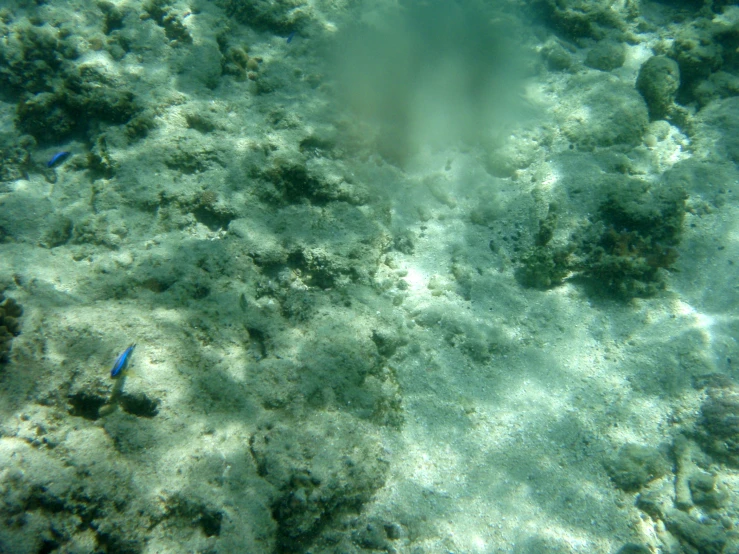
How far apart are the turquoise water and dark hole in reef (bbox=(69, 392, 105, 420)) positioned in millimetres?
15

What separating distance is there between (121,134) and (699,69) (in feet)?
26.4

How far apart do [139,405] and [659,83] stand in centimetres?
736

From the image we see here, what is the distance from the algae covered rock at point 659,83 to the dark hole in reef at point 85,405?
7.46 meters

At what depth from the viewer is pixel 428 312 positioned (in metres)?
4.07

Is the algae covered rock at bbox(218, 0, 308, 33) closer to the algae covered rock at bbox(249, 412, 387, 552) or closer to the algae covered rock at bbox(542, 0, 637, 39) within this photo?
the algae covered rock at bbox(542, 0, 637, 39)

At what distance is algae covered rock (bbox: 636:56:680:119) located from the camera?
18.0ft

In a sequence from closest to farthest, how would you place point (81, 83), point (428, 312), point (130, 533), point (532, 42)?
1. point (130, 533)
2. point (428, 312)
3. point (81, 83)
4. point (532, 42)

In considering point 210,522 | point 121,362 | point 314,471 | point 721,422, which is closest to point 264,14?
point 121,362

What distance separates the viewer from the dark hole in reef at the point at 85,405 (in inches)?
105

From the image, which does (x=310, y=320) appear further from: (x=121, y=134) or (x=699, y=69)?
(x=699, y=69)

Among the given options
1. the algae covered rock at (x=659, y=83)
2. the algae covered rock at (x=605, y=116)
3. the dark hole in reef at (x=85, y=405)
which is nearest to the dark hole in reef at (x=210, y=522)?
the dark hole in reef at (x=85, y=405)

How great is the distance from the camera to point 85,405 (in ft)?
8.86

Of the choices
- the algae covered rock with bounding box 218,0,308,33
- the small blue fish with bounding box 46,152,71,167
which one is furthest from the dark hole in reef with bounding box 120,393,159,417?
the algae covered rock with bounding box 218,0,308,33

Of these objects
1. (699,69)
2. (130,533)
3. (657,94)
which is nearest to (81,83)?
(130,533)
